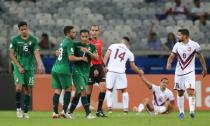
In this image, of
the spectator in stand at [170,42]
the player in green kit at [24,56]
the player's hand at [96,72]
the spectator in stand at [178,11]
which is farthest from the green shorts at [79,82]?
the spectator in stand at [178,11]

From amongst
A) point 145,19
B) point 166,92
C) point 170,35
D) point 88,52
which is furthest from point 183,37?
point 145,19

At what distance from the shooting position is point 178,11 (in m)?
31.5

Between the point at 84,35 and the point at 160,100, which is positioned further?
the point at 160,100

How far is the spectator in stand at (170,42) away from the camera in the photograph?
27391 millimetres

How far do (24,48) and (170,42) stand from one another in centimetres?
884

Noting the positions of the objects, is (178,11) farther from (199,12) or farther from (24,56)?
(24,56)

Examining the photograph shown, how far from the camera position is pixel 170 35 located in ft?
89.7

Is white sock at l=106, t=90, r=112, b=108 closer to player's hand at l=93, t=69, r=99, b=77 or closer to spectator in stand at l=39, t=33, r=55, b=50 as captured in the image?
player's hand at l=93, t=69, r=99, b=77

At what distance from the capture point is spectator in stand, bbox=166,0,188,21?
3127 centimetres

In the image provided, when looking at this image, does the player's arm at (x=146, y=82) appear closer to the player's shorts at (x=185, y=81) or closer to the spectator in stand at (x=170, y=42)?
the spectator in stand at (x=170, y=42)

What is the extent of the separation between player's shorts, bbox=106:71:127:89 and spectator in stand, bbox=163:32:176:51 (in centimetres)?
410

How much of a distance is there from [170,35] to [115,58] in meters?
4.39

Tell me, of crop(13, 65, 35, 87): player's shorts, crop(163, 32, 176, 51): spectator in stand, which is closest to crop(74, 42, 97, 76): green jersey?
crop(13, 65, 35, 87): player's shorts

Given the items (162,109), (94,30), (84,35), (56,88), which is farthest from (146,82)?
(84,35)
